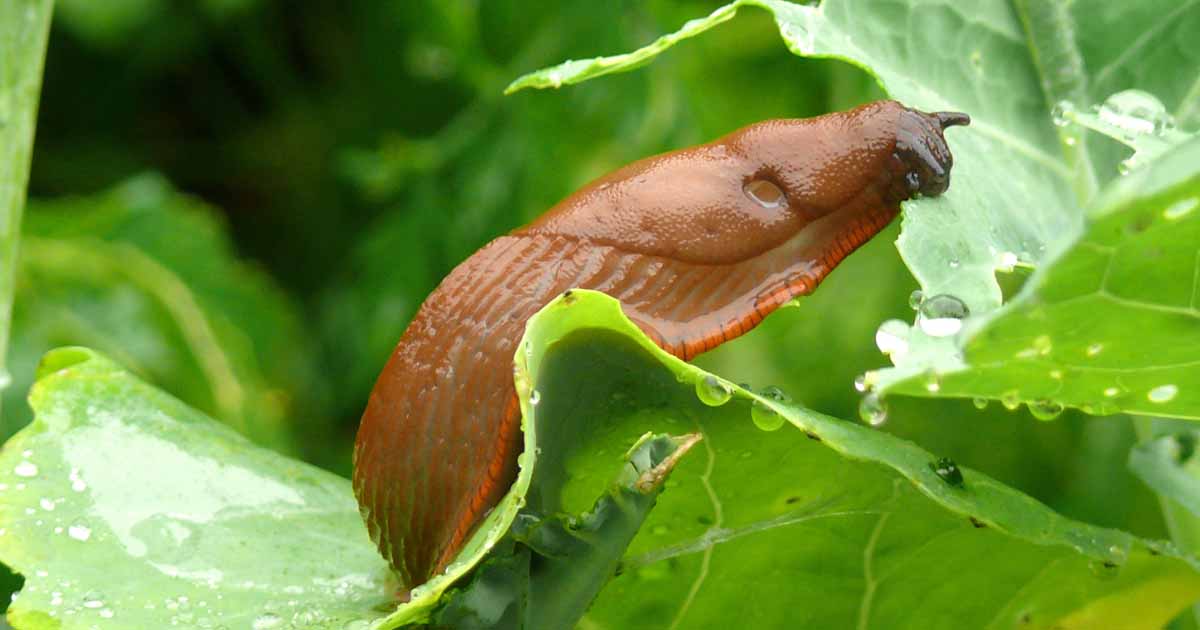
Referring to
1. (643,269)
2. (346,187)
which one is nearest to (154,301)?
(346,187)

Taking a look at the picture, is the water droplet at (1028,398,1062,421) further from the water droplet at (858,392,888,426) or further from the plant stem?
the plant stem

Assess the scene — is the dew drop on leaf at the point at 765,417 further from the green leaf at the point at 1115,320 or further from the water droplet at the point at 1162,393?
the water droplet at the point at 1162,393

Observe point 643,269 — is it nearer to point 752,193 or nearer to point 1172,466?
point 752,193

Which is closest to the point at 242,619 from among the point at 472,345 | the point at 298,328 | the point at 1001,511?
the point at 472,345

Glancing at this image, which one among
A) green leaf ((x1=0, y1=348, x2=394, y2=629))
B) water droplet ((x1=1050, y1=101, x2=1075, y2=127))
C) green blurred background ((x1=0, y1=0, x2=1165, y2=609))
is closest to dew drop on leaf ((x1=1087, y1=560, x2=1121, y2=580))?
water droplet ((x1=1050, y1=101, x2=1075, y2=127))

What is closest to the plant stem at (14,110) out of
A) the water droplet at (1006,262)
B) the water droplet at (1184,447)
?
→ the water droplet at (1006,262)

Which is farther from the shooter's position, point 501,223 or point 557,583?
point 501,223

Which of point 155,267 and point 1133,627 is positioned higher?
point 1133,627

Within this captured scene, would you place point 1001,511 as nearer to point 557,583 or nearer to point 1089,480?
point 557,583
